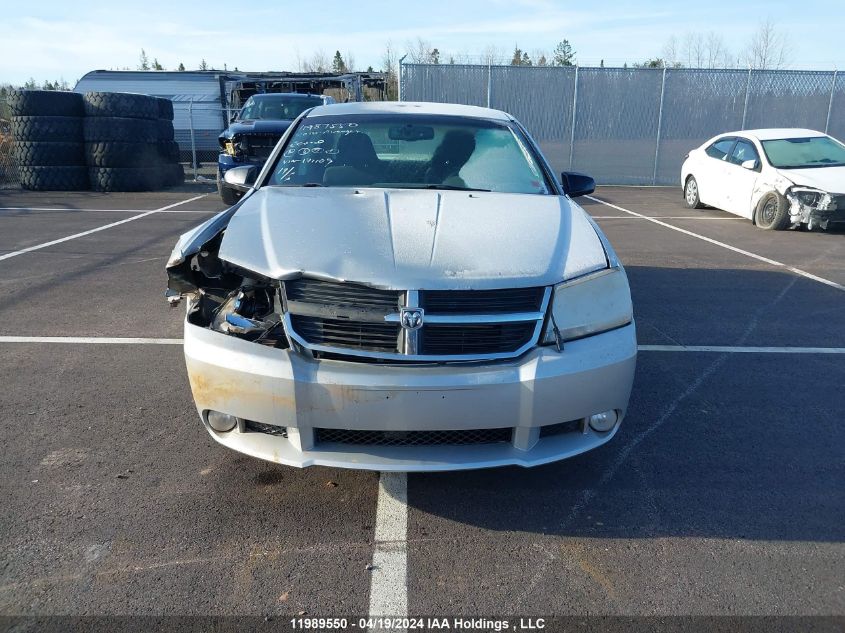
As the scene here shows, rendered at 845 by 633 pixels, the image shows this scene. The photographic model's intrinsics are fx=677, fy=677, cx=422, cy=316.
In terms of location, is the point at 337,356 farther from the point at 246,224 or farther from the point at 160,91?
the point at 160,91

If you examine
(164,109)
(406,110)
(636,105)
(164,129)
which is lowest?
(164,129)

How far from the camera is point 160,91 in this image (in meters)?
20.7

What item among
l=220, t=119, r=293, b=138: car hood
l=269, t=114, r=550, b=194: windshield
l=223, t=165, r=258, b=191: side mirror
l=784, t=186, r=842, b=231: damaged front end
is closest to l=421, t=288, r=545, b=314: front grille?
l=269, t=114, r=550, b=194: windshield

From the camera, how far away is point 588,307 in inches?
116

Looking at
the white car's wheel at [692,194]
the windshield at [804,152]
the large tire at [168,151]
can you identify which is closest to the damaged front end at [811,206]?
the windshield at [804,152]

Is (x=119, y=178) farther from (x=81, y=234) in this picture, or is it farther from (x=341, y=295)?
(x=341, y=295)

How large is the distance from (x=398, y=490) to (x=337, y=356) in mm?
788

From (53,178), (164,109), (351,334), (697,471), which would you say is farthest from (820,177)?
(53,178)

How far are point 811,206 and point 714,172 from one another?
2.53m

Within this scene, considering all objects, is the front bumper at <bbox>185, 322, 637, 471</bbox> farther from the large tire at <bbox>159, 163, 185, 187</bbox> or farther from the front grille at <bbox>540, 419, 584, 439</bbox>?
the large tire at <bbox>159, 163, 185, 187</bbox>

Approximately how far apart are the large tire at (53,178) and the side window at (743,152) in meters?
12.8

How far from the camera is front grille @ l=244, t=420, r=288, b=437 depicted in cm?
283

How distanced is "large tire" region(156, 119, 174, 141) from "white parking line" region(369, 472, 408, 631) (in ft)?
44.3

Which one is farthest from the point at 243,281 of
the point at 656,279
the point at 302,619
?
the point at 656,279
